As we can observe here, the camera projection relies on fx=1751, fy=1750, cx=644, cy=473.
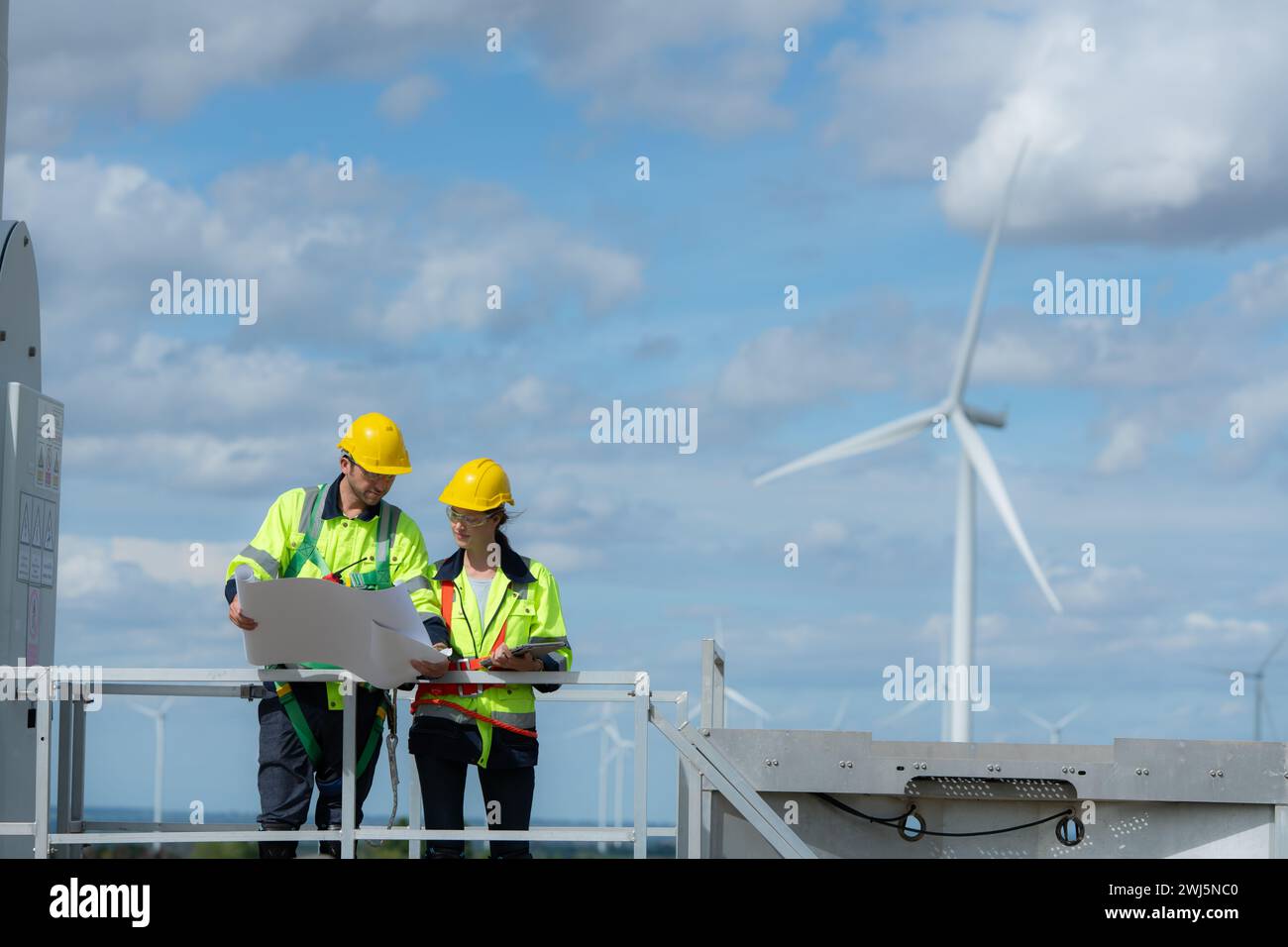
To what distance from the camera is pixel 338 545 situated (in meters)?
8.77

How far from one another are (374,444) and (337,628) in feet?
3.58

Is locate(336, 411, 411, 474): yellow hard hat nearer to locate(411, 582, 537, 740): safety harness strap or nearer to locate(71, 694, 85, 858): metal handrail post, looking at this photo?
Result: locate(411, 582, 537, 740): safety harness strap

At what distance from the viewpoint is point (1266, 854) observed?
934 centimetres

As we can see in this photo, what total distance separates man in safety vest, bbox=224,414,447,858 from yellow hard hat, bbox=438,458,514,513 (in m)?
0.27

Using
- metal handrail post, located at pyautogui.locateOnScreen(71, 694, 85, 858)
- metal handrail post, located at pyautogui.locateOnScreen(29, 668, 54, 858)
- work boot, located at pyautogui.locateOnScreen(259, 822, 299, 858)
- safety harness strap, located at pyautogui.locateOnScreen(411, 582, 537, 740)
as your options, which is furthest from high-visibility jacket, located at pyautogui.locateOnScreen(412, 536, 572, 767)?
metal handrail post, located at pyautogui.locateOnScreen(71, 694, 85, 858)

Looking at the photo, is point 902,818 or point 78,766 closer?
point 78,766

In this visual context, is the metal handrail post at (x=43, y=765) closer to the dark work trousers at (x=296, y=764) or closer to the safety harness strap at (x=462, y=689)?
the dark work trousers at (x=296, y=764)

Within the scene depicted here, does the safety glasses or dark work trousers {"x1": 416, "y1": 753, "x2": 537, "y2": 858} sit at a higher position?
the safety glasses

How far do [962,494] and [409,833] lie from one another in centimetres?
1686

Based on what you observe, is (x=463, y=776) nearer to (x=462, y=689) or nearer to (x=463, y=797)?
(x=463, y=797)

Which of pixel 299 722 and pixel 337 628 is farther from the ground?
pixel 337 628

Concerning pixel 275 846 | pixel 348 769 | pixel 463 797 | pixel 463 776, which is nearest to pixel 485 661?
pixel 463 776

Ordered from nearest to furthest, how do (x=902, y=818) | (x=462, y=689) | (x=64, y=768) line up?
(x=462, y=689)
(x=64, y=768)
(x=902, y=818)

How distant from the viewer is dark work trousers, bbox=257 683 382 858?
27.8ft
